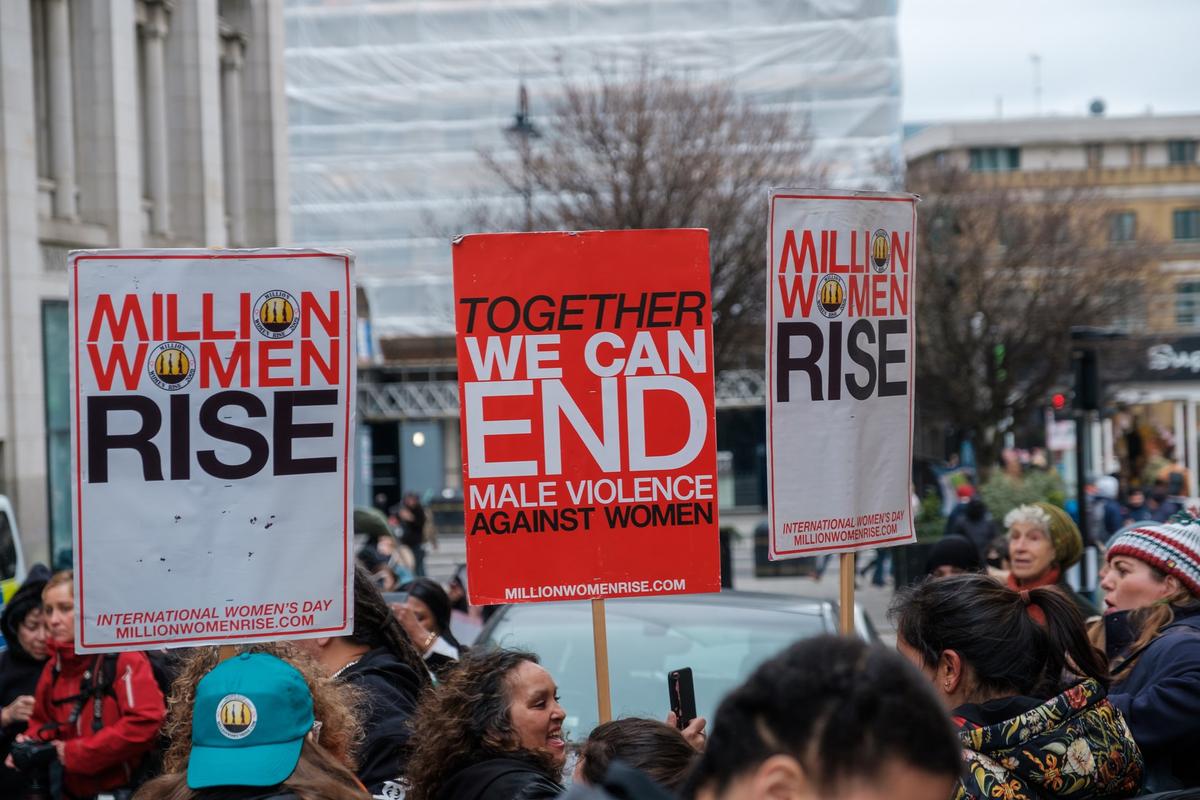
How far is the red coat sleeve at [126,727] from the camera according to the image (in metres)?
6.16

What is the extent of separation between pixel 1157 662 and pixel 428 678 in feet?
7.93

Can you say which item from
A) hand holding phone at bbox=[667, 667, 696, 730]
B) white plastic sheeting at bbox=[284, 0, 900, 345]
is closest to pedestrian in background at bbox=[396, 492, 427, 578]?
white plastic sheeting at bbox=[284, 0, 900, 345]

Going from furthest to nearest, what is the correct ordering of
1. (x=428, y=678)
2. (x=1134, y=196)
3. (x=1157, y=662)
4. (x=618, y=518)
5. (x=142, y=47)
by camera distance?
(x=1134, y=196) → (x=142, y=47) → (x=428, y=678) → (x=618, y=518) → (x=1157, y=662)

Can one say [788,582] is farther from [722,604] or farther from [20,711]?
[20,711]

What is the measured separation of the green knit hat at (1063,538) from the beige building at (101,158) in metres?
12.4

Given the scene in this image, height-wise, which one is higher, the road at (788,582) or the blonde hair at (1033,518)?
the blonde hair at (1033,518)

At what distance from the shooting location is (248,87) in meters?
29.6

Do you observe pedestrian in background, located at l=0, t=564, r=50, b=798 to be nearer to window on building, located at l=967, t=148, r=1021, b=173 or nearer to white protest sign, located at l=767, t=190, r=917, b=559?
white protest sign, located at l=767, t=190, r=917, b=559

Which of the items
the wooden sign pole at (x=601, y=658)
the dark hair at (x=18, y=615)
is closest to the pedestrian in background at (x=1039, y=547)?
the wooden sign pole at (x=601, y=658)

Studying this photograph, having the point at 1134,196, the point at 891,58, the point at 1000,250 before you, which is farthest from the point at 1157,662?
the point at 1134,196

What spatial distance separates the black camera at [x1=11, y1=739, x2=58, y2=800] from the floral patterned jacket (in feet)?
13.6

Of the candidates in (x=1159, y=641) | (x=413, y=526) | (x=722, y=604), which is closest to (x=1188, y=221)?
(x=413, y=526)

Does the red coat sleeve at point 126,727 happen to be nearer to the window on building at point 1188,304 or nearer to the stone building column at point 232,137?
the stone building column at point 232,137

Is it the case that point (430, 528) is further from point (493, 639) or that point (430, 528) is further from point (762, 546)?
point (493, 639)
